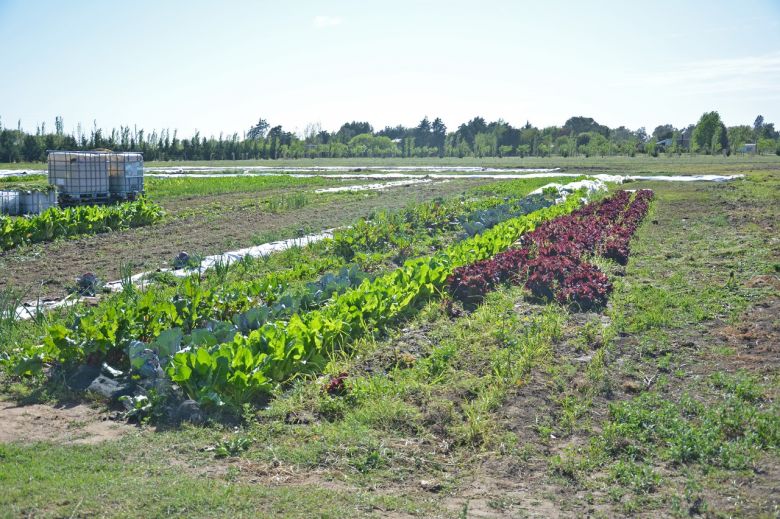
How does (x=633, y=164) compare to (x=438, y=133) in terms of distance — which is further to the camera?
(x=438, y=133)

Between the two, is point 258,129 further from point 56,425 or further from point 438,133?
point 56,425

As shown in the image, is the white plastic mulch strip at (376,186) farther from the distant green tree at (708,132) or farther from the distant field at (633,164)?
the distant green tree at (708,132)

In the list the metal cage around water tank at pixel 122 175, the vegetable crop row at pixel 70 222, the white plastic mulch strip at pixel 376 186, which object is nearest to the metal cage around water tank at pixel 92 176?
the metal cage around water tank at pixel 122 175

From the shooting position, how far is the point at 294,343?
566 centimetres

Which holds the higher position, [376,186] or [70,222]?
[376,186]

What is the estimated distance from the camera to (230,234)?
14.4 metres

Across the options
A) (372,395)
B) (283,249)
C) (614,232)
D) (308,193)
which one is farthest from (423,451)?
(308,193)

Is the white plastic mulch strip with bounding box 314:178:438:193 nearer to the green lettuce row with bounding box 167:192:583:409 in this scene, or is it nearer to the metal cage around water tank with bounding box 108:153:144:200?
the metal cage around water tank with bounding box 108:153:144:200

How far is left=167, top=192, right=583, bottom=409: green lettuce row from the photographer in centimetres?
511

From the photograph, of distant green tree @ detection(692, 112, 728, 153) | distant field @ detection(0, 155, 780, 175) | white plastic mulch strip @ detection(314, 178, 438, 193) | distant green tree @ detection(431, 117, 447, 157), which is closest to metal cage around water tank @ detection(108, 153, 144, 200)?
white plastic mulch strip @ detection(314, 178, 438, 193)

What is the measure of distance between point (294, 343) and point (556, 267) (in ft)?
14.5

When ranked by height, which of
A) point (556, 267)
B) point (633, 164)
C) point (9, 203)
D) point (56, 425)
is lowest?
point (56, 425)

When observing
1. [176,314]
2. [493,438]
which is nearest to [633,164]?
[176,314]

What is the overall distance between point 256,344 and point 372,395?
1038 mm
